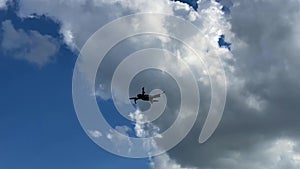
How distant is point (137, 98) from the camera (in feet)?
522

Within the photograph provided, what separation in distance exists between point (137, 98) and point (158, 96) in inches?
484

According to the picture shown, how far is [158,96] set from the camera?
494 ft
